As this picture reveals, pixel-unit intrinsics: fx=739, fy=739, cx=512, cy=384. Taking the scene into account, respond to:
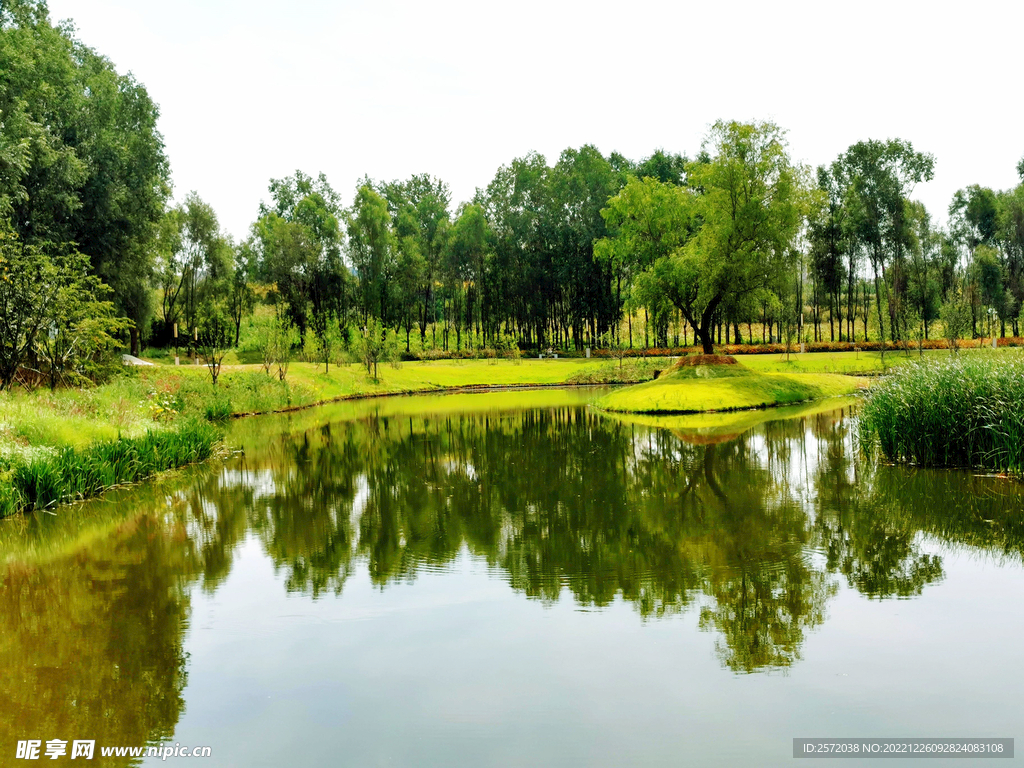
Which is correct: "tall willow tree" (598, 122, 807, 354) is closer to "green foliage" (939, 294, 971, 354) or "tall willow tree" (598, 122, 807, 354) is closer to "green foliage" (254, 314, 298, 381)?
"green foliage" (939, 294, 971, 354)

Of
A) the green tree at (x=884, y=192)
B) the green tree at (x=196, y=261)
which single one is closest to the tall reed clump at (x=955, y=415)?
the green tree at (x=884, y=192)

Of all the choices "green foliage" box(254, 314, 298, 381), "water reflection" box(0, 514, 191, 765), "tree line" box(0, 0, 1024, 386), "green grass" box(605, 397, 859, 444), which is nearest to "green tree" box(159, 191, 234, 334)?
"tree line" box(0, 0, 1024, 386)

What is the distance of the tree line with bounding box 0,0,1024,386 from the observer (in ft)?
99.9

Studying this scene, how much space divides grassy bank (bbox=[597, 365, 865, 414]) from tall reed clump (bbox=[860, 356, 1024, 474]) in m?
13.3

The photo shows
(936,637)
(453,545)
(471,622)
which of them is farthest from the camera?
(453,545)

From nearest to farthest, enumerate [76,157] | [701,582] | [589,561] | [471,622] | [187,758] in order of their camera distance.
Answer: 1. [187,758]
2. [471,622]
3. [701,582]
4. [589,561]
5. [76,157]

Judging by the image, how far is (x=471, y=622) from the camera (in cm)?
835

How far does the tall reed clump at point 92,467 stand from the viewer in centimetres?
1481

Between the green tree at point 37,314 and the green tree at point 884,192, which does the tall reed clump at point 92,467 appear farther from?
the green tree at point 884,192

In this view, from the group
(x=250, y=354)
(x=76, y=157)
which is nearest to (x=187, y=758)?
(x=76, y=157)

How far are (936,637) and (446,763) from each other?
17.1 ft

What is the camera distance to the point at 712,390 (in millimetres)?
32344

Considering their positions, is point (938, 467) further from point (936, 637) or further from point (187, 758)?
point (187, 758)

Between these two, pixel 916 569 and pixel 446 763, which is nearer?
pixel 446 763
